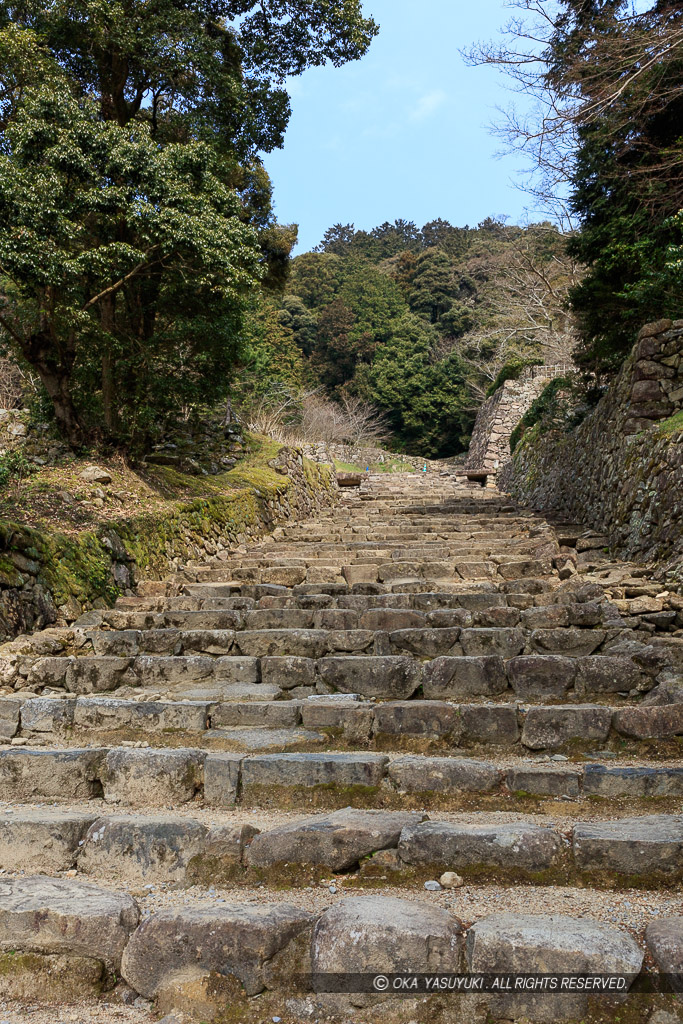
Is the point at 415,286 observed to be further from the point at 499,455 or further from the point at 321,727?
the point at 321,727

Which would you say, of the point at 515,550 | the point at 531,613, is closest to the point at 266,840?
the point at 531,613

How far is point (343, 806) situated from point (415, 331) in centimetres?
3476

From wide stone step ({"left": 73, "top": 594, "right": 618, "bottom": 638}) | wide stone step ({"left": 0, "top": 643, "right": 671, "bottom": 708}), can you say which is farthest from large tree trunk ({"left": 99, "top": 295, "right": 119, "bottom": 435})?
wide stone step ({"left": 0, "top": 643, "right": 671, "bottom": 708})

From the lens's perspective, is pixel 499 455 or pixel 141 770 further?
pixel 499 455

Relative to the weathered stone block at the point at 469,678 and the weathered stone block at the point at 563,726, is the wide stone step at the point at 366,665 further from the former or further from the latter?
the weathered stone block at the point at 563,726

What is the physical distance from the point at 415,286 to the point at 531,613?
37.8 metres

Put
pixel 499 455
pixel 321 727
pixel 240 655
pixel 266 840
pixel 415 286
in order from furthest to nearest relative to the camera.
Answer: pixel 415 286 < pixel 499 455 < pixel 240 655 < pixel 321 727 < pixel 266 840

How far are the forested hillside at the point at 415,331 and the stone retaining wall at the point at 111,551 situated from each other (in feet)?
50.7

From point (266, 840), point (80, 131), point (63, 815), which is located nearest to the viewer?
point (266, 840)

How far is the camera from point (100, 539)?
22.7 ft

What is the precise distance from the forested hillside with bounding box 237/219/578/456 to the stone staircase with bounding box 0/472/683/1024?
20.6 metres

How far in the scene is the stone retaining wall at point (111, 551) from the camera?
5.58 metres

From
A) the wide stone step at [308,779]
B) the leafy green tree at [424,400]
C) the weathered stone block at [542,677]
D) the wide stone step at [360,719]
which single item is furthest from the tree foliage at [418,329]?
the wide stone step at [308,779]

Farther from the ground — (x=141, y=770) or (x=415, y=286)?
(x=415, y=286)
